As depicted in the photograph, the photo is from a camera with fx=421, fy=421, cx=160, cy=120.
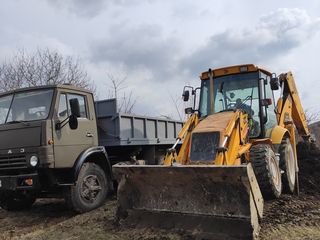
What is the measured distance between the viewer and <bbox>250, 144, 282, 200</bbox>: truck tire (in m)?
6.91

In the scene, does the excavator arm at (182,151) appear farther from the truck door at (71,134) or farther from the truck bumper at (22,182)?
the truck bumper at (22,182)

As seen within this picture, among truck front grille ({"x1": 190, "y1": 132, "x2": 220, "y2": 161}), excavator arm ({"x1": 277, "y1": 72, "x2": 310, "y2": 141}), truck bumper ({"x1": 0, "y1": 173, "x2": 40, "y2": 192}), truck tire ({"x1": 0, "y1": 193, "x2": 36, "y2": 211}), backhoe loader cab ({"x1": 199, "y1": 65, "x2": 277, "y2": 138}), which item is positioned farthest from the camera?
excavator arm ({"x1": 277, "y1": 72, "x2": 310, "y2": 141})

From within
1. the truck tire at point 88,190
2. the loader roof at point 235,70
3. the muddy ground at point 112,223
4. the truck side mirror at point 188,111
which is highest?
the loader roof at point 235,70

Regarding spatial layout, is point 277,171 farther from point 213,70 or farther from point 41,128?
point 41,128

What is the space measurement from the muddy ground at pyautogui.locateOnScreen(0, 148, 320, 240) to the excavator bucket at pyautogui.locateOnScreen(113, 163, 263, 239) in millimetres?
264

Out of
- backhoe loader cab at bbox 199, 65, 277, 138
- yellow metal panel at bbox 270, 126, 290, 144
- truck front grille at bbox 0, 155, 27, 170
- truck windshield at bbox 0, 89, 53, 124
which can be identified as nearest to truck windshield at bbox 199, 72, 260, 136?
backhoe loader cab at bbox 199, 65, 277, 138

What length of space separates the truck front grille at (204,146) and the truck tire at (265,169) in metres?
0.75

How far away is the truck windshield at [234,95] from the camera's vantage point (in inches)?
328

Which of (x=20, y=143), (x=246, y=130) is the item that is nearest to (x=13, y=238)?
(x=20, y=143)

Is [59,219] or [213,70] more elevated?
[213,70]

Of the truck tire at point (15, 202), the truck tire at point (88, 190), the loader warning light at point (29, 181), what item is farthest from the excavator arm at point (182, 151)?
the truck tire at point (15, 202)

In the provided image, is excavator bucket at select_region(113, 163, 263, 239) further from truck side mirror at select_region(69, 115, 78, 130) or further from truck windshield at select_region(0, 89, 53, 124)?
truck windshield at select_region(0, 89, 53, 124)

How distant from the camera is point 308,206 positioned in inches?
292

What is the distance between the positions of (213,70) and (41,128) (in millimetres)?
3621
